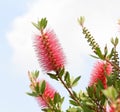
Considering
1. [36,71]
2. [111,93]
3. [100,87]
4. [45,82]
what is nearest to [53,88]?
[45,82]

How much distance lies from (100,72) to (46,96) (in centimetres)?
55

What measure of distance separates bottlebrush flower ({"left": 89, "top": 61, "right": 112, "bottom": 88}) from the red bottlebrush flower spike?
→ 362 millimetres

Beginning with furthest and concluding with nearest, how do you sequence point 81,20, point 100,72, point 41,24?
point 81,20
point 41,24
point 100,72

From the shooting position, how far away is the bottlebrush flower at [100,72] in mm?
2791

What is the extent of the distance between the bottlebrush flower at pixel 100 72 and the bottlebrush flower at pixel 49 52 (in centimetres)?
29

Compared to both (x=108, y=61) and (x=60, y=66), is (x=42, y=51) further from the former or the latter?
(x=108, y=61)

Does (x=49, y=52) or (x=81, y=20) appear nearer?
(x=49, y=52)

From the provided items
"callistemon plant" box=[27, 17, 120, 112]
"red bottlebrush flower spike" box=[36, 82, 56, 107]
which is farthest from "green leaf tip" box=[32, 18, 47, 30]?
"red bottlebrush flower spike" box=[36, 82, 56, 107]

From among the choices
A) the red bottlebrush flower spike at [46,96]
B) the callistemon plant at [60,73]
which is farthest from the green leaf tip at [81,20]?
the red bottlebrush flower spike at [46,96]

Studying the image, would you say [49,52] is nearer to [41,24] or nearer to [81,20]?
[41,24]

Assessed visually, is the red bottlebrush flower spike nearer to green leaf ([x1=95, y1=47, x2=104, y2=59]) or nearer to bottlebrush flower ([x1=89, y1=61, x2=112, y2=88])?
bottlebrush flower ([x1=89, y1=61, x2=112, y2=88])

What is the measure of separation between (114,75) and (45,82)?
2.08 ft

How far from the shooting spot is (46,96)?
3.03 meters

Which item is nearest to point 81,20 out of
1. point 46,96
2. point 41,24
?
point 41,24
